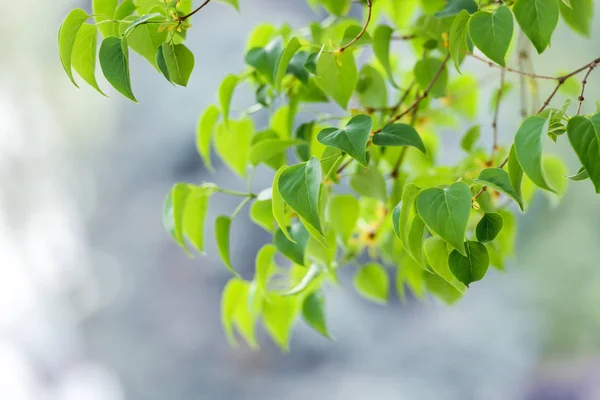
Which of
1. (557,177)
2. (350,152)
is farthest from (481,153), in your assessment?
(350,152)

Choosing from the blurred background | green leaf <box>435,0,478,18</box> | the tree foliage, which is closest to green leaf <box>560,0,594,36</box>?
the tree foliage

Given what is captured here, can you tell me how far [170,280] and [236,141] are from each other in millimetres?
960

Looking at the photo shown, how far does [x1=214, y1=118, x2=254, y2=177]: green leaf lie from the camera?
0.75m

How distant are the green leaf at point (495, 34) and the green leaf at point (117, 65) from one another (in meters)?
0.22

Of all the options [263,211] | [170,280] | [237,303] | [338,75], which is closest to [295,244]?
[263,211]

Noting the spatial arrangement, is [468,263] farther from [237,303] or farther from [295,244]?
[237,303]

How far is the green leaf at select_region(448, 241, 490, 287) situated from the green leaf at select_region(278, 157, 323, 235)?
0.09 meters

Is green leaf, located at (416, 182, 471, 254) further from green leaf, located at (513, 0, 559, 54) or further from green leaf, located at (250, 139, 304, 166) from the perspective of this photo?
green leaf, located at (250, 139, 304, 166)

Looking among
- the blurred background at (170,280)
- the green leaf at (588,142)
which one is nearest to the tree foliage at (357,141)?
the green leaf at (588,142)

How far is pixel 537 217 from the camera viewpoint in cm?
159

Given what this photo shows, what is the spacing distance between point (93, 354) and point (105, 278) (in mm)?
178

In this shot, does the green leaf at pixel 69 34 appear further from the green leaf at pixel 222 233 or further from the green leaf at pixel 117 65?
the green leaf at pixel 222 233

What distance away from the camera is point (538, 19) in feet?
1.48

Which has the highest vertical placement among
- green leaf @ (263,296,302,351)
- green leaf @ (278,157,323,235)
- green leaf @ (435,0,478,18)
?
green leaf @ (435,0,478,18)
